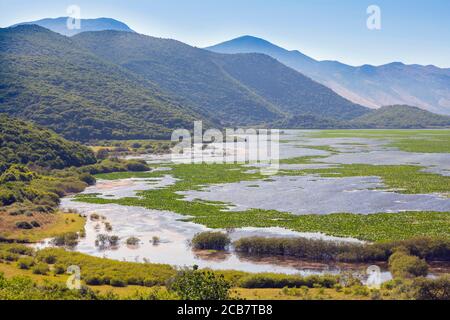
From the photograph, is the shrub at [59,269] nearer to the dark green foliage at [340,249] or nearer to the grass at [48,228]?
the grass at [48,228]

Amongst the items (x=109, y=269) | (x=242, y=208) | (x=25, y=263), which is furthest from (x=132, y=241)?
(x=242, y=208)

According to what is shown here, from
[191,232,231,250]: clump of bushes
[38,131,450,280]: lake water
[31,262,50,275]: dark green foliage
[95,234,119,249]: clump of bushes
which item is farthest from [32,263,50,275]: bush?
[191,232,231,250]: clump of bushes

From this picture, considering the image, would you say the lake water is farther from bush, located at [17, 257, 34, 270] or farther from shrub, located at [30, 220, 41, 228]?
bush, located at [17, 257, 34, 270]

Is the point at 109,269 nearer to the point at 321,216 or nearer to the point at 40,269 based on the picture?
the point at 40,269

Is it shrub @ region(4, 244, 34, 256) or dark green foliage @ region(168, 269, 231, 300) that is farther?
shrub @ region(4, 244, 34, 256)
